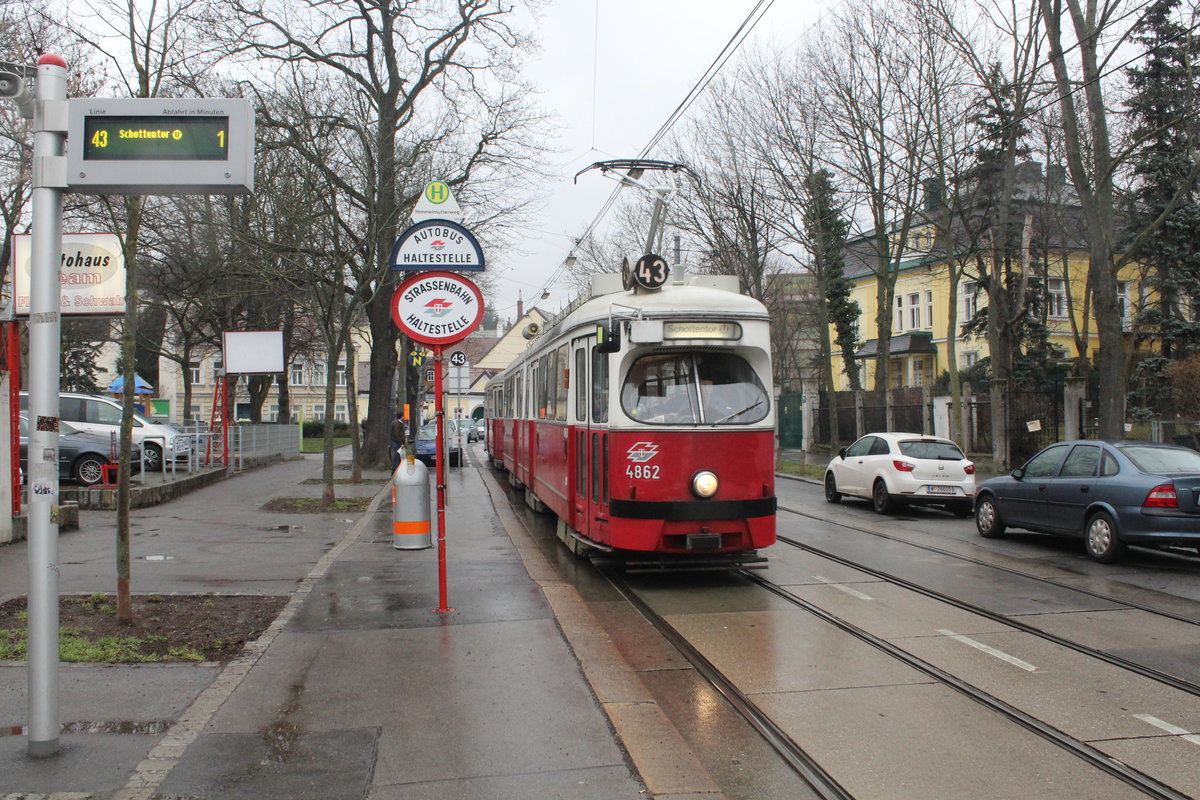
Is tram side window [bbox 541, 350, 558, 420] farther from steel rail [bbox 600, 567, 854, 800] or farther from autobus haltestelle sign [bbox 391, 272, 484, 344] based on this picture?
steel rail [bbox 600, 567, 854, 800]

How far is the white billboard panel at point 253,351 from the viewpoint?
2395 centimetres

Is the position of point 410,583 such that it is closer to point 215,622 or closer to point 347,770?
point 215,622

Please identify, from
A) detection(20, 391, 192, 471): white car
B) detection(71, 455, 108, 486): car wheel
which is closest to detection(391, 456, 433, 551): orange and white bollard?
detection(20, 391, 192, 471): white car

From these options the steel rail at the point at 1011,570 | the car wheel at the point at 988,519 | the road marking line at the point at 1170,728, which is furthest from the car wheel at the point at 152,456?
the road marking line at the point at 1170,728

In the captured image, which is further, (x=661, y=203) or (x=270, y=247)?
(x=661, y=203)

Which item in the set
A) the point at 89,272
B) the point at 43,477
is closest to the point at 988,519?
the point at 43,477

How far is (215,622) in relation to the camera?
7645 mm

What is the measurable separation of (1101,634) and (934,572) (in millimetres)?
3092

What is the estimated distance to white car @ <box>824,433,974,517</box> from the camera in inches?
657

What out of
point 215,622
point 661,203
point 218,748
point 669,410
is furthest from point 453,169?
point 218,748

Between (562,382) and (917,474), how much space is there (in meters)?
7.73

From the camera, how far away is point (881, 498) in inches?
680

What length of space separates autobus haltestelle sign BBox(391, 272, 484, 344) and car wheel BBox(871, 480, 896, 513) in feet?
35.7

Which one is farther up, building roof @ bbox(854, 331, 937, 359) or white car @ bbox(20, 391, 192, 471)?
building roof @ bbox(854, 331, 937, 359)
